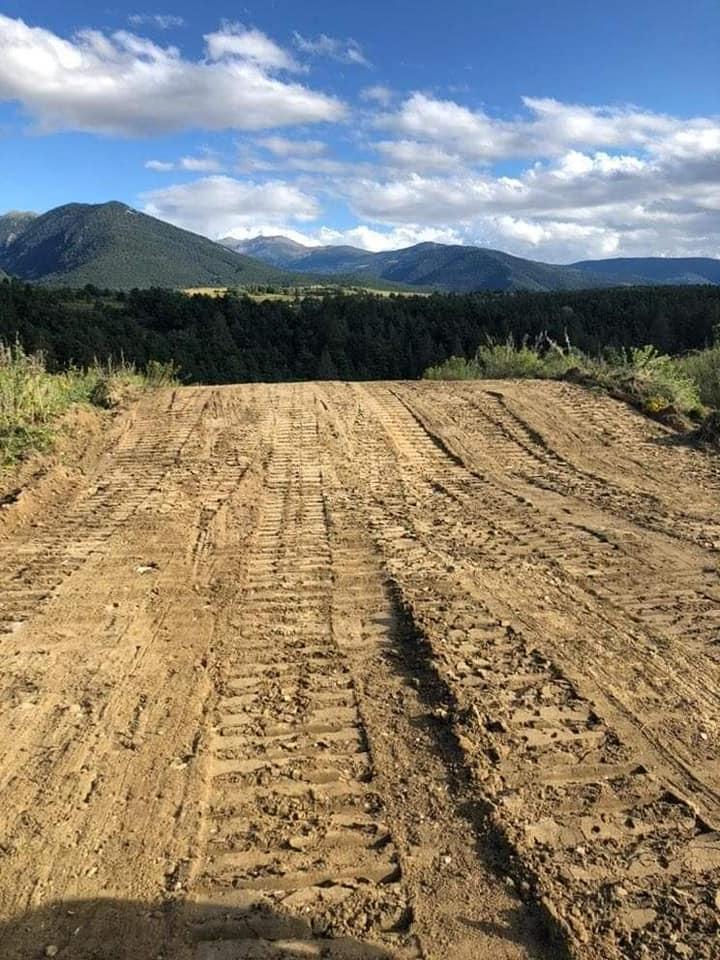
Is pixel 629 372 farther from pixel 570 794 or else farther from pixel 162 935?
pixel 162 935

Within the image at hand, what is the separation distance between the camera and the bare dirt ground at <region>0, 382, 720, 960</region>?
2.22 metres

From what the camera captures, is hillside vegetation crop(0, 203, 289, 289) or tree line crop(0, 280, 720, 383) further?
hillside vegetation crop(0, 203, 289, 289)

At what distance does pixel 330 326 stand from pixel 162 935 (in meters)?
48.6

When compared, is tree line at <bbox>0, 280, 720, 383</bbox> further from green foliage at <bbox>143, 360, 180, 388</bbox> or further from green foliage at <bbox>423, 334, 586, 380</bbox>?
green foliage at <bbox>423, 334, 586, 380</bbox>

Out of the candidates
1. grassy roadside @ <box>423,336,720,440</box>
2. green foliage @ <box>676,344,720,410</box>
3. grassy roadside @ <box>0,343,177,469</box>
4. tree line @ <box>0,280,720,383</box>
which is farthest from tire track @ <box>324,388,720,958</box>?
tree line @ <box>0,280,720,383</box>

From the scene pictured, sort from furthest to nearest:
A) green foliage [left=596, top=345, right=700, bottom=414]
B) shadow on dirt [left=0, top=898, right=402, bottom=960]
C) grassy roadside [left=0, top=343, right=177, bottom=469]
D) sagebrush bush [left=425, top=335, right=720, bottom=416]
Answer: sagebrush bush [left=425, top=335, right=720, bottom=416], green foliage [left=596, top=345, right=700, bottom=414], grassy roadside [left=0, top=343, right=177, bottom=469], shadow on dirt [left=0, top=898, right=402, bottom=960]

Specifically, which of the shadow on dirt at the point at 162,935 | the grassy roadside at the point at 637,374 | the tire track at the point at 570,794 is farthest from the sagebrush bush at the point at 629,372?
the shadow on dirt at the point at 162,935

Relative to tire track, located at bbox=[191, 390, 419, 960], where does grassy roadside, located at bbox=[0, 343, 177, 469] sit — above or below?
above

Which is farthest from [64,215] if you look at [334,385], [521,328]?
[334,385]

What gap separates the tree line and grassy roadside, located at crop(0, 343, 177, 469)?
20311 millimetres

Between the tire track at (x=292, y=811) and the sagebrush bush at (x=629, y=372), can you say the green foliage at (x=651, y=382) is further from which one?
the tire track at (x=292, y=811)

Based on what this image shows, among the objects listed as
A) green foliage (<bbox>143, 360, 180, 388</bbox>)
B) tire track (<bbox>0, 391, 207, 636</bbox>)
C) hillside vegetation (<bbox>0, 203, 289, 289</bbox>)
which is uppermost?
hillside vegetation (<bbox>0, 203, 289, 289</bbox>)

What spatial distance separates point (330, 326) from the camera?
4928 centimetres

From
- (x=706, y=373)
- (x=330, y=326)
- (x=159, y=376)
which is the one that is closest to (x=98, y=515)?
(x=159, y=376)
